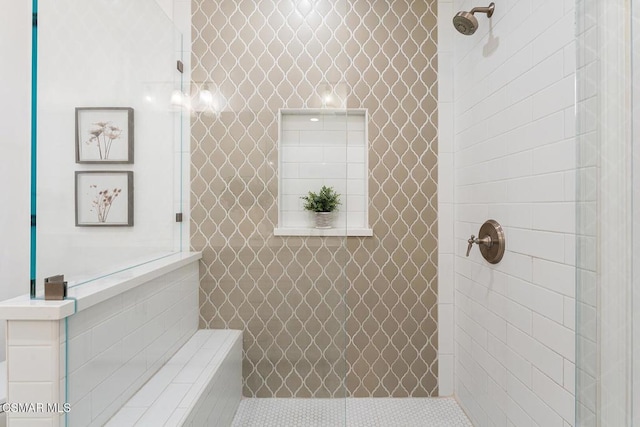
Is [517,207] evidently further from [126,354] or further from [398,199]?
[126,354]

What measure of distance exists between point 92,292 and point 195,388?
515 mm

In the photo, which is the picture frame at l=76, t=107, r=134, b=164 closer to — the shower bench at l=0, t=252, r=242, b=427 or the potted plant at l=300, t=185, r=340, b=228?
the shower bench at l=0, t=252, r=242, b=427

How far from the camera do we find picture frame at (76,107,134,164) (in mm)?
1246

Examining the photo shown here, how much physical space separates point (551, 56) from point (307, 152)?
0.91 meters

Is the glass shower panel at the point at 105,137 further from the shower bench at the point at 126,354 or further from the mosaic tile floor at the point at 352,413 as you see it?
the mosaic tile floor at the point at 352,413

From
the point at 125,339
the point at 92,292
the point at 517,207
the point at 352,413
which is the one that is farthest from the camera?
the point at 352,413

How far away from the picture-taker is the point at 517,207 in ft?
4.91

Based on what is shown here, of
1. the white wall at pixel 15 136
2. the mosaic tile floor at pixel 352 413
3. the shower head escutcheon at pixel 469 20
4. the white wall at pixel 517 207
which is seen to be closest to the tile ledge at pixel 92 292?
the mosaic tile floor at pixel 352 413

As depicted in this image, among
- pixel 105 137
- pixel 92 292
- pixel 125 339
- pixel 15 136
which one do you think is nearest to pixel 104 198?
pixel 105 137

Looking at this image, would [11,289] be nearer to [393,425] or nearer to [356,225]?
[356,225]

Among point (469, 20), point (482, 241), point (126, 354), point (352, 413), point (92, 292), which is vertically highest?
point (469, 20)

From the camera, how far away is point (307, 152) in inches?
61.4

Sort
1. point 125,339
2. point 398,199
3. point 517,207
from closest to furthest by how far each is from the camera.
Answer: point 125,339, point 517,207, point 398,199

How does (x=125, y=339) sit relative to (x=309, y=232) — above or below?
below
